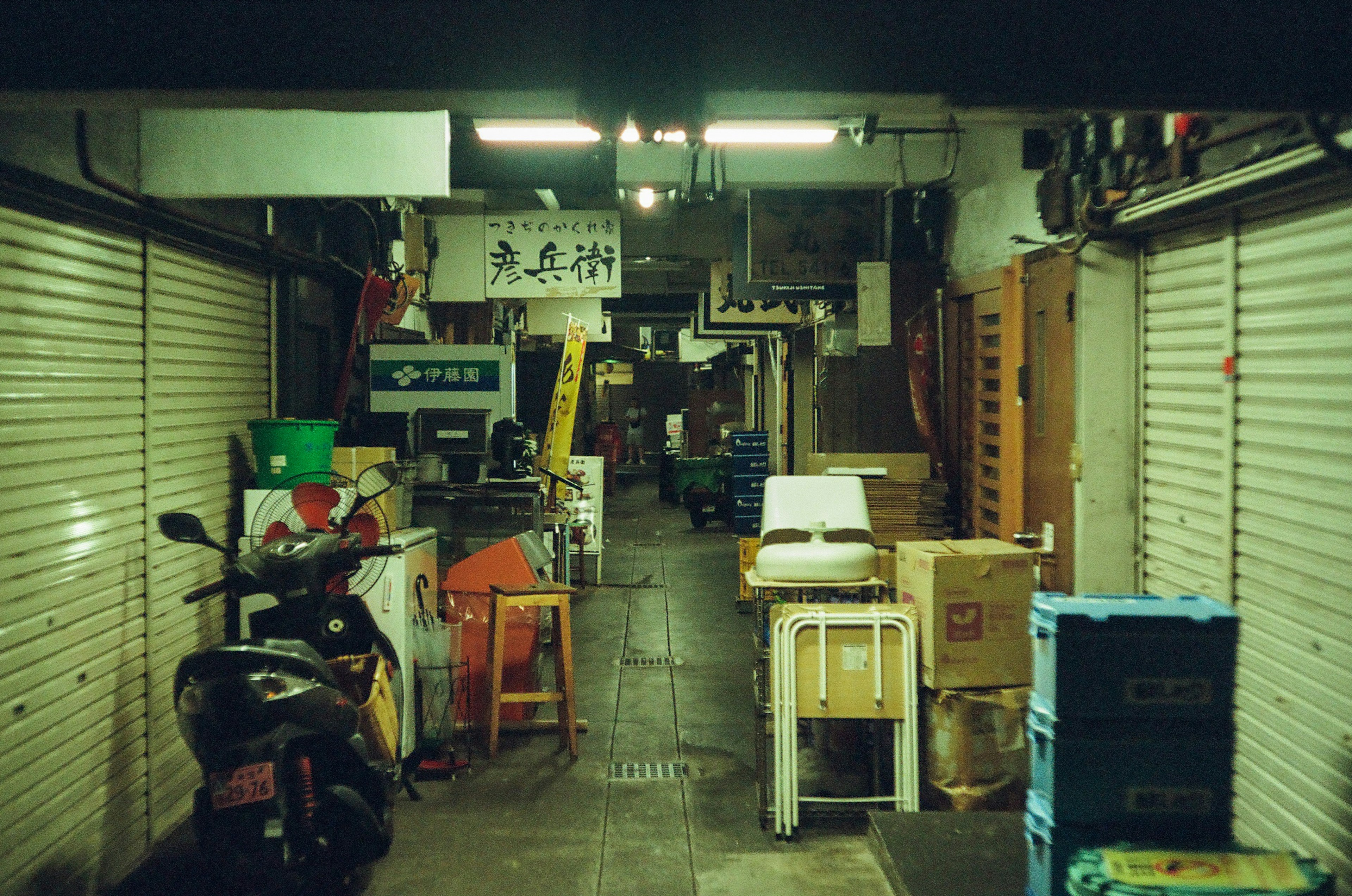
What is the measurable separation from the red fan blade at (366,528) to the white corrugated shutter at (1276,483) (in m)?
4.31

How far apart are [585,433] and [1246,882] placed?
934 inches

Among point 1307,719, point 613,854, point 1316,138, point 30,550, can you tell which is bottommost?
point 613,854

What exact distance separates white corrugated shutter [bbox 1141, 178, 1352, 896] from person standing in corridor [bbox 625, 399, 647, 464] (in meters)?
27.8

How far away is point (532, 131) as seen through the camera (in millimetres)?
5512

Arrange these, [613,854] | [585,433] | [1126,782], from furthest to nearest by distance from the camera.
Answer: [585,433] < [613,854] < [1126,782]

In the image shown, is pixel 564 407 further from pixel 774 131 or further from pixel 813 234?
pixel 774 131

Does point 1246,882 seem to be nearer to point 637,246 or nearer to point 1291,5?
point 1291,5

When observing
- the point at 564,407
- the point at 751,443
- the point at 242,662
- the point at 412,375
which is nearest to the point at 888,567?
the point at 242,662

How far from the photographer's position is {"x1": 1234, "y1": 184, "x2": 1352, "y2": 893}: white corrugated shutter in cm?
366

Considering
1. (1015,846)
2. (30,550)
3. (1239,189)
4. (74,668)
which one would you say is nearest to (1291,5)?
(1239,189)

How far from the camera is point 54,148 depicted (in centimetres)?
432

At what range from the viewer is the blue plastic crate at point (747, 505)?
48.3 ft

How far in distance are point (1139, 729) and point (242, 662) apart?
3.54 metres

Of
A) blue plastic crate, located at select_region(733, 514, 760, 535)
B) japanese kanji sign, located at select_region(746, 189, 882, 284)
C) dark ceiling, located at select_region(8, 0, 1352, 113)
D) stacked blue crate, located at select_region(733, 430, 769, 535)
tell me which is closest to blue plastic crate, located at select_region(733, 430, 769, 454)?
stacked blue crate, located at select_region(733, 430, 769, 535)
